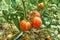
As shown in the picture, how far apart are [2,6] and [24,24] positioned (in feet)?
1.56

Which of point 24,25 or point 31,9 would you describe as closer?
point 24,25

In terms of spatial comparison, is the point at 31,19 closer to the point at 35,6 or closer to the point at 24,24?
the point at 24,24

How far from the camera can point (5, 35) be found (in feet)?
5.64

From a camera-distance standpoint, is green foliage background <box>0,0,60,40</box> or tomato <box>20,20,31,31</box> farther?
green foliage background <box>0,0,60,40</box>

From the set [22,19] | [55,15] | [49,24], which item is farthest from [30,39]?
[55,15]

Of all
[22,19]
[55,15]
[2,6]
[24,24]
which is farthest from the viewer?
[55,15]

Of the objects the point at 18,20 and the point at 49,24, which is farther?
the point at 49,24

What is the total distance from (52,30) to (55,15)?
0.24 m

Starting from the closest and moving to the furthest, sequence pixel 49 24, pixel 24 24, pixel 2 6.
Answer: pixel 24 24 → pixel 2 6 → pixel 49 24

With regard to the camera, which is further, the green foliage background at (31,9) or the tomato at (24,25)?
the green foliage background at (31,9)

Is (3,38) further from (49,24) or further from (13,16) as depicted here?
(49,24)

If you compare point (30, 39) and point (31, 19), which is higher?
point (31, 19)

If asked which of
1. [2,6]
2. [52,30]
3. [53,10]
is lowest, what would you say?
[52,30]

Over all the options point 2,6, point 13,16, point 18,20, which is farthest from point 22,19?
point 2,6
